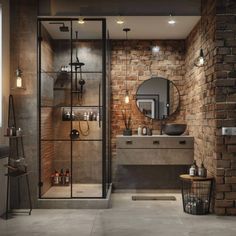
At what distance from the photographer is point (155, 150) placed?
657 cm

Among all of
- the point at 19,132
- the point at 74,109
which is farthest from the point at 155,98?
the point at 19,132

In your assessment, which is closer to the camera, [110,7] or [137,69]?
[110,7]

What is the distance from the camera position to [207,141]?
5.57 meters

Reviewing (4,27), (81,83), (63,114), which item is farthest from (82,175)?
(4,27)

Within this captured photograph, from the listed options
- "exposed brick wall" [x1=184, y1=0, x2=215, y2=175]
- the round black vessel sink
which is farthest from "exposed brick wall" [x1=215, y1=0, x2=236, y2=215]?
the round black vessel sink

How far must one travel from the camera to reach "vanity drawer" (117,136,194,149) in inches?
257

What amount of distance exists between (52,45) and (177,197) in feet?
11.8

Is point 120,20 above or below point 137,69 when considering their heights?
above

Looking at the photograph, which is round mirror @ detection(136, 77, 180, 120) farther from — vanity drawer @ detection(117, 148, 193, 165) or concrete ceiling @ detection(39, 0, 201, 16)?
concrete ceiling @ detection(39, 0, 201, 16)

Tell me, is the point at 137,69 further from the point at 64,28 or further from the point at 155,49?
the point at 64,28

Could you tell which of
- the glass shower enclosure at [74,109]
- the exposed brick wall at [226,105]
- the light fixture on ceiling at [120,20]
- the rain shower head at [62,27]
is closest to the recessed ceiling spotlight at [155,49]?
the glass shower enclosure at [74,109]

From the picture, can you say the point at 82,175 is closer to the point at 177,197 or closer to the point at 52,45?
the point at 177,197

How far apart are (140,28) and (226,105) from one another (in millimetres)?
2132

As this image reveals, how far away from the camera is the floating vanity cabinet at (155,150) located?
6535 millimetres
